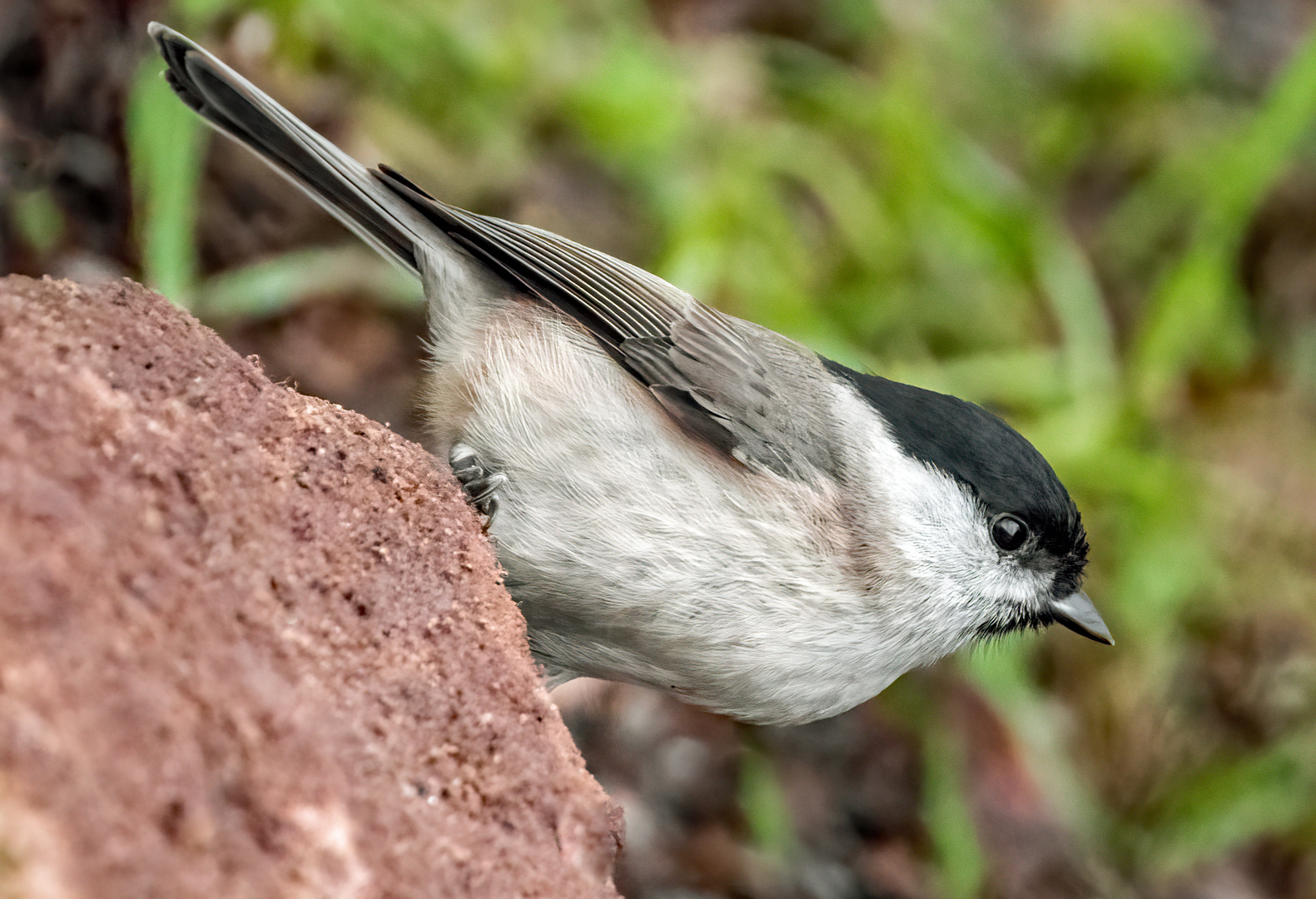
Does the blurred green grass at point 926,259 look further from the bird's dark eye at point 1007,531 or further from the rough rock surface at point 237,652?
the rough rock surface at point 237,652

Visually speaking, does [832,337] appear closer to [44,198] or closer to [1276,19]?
[44,198]

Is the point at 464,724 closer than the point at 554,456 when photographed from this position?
Yes

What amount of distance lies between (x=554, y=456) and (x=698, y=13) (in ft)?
15.0

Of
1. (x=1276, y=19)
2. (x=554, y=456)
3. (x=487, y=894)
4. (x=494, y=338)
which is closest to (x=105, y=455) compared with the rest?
(x=487, y=894)

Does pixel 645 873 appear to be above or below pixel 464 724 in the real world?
above

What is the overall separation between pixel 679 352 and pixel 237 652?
3.91ft

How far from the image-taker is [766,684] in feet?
6.14

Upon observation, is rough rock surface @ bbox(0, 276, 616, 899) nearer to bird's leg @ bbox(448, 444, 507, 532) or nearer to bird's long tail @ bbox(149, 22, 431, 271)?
bird's leg @ bbox(448, 444, 507, 532)

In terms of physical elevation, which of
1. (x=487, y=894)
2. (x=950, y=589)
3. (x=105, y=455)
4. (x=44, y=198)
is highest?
(x=44, y=198)

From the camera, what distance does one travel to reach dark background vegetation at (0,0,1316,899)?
3193 millimetres

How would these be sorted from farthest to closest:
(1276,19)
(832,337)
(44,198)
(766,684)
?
1. (1276,19)
2. (832,337)
3. (44,198)
4. (766,684)

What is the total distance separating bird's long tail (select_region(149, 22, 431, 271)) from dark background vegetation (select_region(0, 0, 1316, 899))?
814 mm

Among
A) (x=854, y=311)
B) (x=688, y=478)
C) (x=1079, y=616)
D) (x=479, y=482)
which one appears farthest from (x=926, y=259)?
(x=479, y=482)

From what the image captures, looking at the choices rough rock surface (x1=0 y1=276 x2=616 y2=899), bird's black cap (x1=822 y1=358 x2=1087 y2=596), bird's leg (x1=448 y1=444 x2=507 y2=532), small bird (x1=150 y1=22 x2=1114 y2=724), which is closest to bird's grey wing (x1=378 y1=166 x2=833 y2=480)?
small bird (x1=150 y1=22 x2=1114 y2=724)
